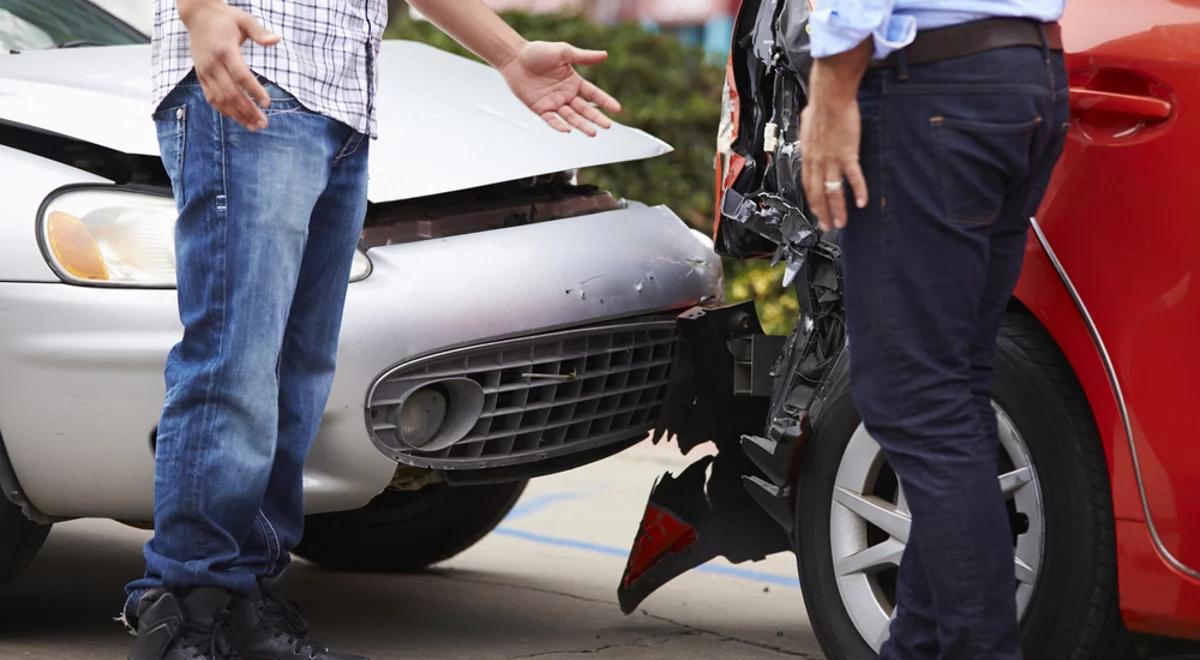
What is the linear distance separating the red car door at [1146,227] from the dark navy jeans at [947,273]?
261 millimetres

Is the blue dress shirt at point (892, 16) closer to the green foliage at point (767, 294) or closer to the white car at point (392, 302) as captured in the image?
the white car at point (392, 302)

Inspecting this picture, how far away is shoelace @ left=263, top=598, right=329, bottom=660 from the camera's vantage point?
Answer: 306 centimetres

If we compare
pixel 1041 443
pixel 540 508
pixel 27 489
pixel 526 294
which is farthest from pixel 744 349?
pixel 540 508

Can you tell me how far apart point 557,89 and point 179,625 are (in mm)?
1140

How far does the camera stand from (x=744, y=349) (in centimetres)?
342

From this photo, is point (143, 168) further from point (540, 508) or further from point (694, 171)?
point (694, 171)

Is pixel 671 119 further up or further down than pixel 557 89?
further up

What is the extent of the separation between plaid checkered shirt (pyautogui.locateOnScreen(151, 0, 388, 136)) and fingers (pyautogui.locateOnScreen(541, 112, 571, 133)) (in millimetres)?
352

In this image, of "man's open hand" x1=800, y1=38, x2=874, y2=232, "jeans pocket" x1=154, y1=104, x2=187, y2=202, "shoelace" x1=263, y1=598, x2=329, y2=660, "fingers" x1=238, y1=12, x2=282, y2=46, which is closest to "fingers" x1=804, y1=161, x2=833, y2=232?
"man's open hand" x1=800, y1=38, x2=874, y2=232

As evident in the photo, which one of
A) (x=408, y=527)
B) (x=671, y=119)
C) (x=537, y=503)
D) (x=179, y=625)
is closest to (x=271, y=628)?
(x=179, y=625)

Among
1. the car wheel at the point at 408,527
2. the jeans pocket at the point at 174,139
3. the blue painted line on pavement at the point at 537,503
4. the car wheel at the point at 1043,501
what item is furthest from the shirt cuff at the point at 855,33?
the blue painted line on pavement at the point at 537,503

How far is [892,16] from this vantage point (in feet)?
7.39

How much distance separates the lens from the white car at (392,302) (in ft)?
10.2

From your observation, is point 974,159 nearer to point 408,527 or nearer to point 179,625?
point 179,625
